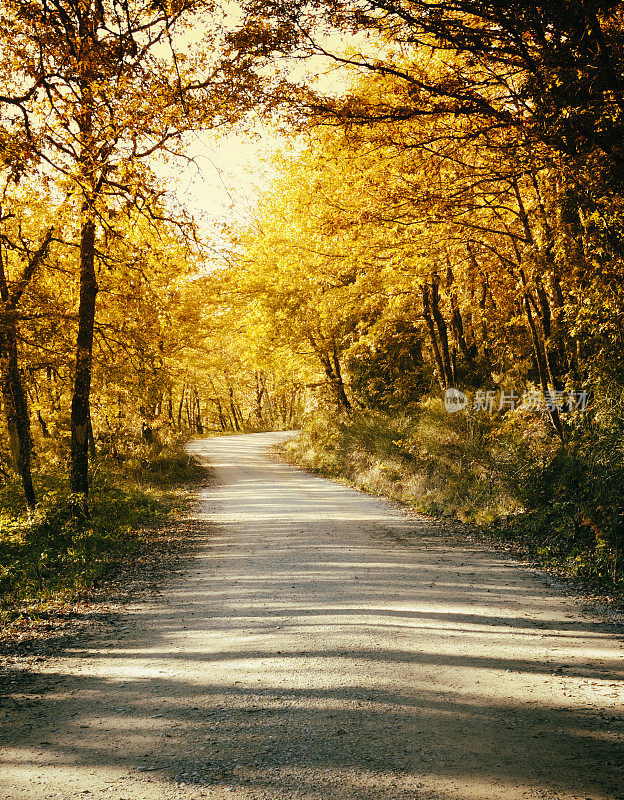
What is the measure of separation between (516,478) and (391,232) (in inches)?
209

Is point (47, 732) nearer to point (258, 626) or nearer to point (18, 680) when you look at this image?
point (18, 680)

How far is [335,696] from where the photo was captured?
182 inches

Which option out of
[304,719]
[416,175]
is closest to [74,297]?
[416,175]

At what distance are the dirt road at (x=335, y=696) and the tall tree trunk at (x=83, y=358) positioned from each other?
490cm

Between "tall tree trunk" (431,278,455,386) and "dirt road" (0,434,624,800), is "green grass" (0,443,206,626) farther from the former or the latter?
"tall tree trunk" (431,278,455,386)

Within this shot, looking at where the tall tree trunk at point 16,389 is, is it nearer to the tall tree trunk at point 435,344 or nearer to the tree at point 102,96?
the tree at point 102,96

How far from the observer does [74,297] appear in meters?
15.7

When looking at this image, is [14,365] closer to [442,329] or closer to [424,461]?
[424,461]

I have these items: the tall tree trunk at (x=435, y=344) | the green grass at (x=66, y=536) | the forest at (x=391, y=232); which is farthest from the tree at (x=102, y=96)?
the tall tree trunk at (x=435, y=344)

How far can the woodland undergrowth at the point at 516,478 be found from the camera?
8.29 metres

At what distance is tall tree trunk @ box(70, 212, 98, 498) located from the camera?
1184 cm

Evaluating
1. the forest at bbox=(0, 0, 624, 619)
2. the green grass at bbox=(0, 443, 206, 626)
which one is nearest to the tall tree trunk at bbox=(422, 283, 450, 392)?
the forest at bbox=(0, 0, 624, 619)

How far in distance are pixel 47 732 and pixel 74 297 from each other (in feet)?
43.1

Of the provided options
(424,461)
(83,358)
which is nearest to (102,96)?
(83,358)
